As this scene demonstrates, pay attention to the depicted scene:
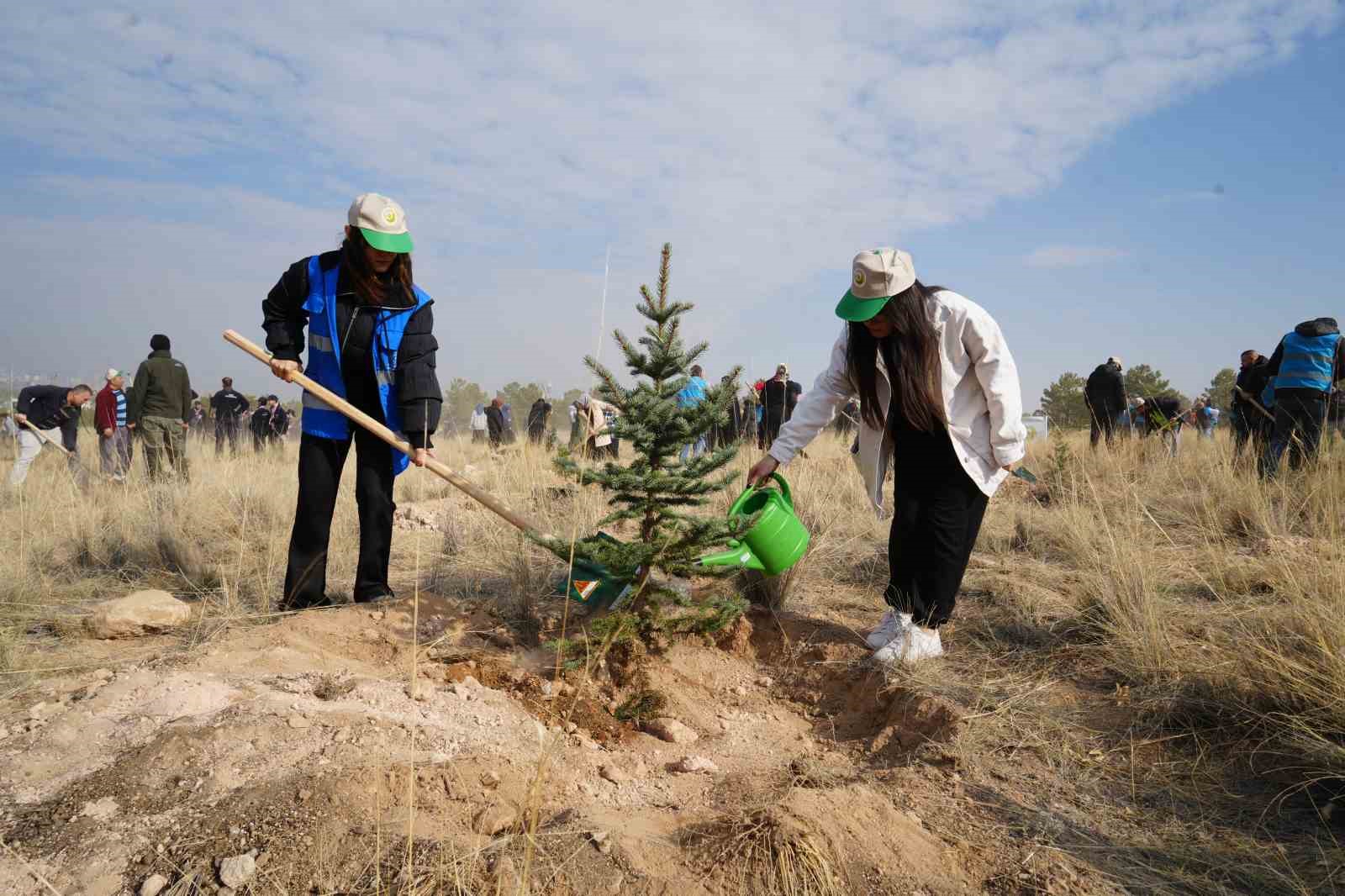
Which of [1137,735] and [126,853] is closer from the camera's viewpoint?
[126,853]

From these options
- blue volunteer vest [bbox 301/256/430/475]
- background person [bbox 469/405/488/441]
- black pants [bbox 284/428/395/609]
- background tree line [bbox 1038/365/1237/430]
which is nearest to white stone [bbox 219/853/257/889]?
black pants [bbox 284/428/395/609]

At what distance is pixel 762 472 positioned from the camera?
126 inches

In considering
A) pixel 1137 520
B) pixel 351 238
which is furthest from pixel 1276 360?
pixel 351 238

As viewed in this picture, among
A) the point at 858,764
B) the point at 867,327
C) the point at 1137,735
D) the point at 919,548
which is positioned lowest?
the point at 858,764

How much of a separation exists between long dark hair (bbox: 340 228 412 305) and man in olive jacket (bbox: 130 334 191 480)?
6632 millimetres

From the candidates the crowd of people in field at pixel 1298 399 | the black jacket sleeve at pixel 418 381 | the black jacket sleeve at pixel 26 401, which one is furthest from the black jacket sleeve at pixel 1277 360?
the black jacket sleeve at pixel 26 401

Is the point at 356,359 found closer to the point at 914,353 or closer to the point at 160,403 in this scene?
the point at 914,353

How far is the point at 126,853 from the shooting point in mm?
1716

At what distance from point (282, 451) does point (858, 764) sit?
12645 millimetres

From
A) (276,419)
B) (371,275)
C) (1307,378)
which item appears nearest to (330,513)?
(371,275)

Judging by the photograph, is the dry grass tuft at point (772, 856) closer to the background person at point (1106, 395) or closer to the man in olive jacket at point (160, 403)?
the man in olive jacket at point (160, 403)

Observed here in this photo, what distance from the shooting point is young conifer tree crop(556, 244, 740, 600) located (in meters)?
2.96

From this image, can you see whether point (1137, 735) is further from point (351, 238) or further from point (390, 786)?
point (351, 238)

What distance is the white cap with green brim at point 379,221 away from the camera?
306cm
